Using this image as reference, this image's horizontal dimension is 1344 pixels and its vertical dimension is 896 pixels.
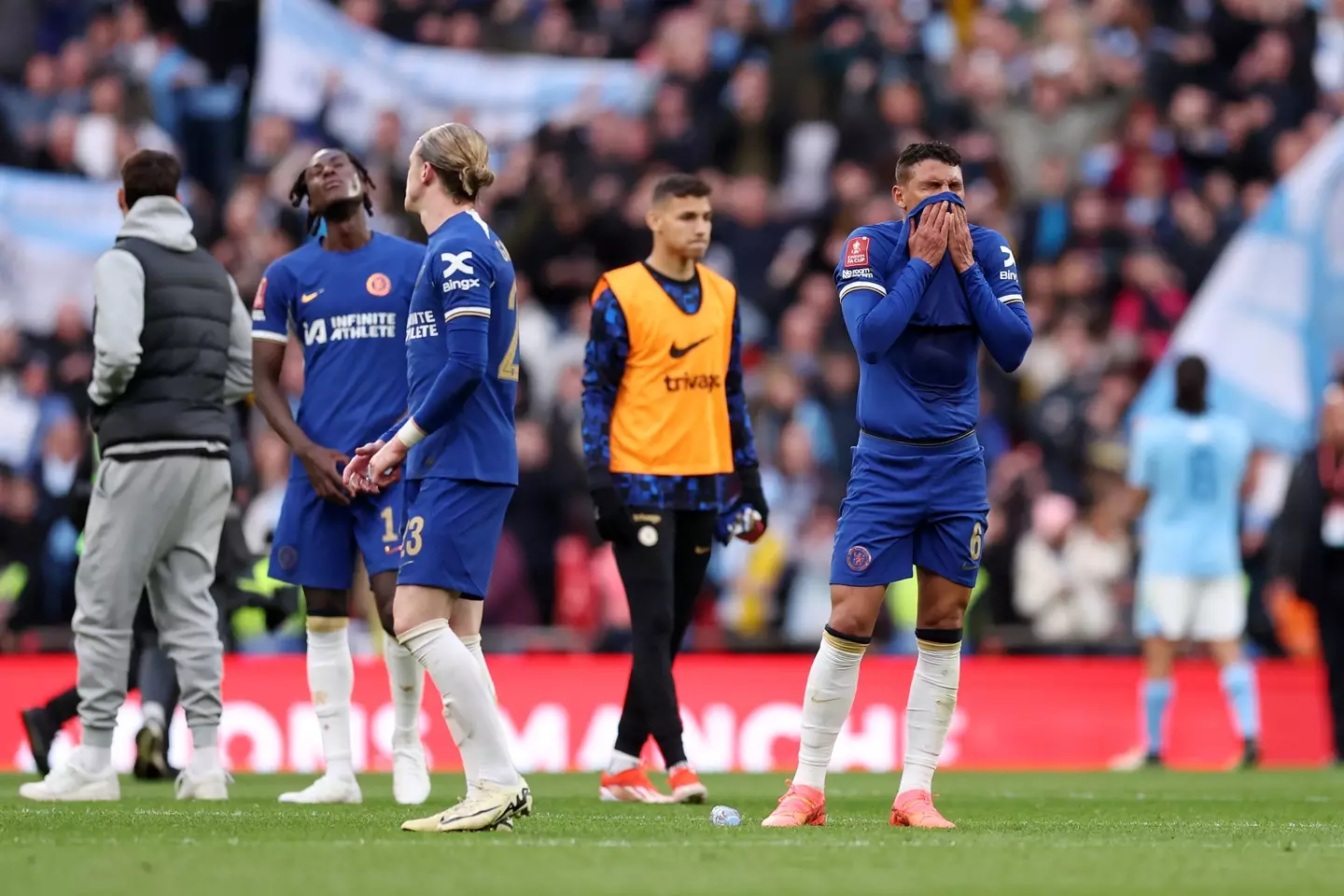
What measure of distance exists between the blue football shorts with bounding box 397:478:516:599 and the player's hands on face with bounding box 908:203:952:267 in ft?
5.75

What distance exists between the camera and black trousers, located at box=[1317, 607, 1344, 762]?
46.2 feet

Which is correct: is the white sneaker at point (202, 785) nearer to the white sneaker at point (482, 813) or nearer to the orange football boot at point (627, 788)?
the orange football boot at point (627, 788)

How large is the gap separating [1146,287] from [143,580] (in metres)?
11.3

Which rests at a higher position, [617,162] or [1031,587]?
[617,162]

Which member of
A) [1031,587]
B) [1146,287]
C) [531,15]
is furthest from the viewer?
[531,15]

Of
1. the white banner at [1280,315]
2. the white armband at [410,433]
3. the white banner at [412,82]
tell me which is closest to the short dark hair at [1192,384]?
the white banner at [1280,315]

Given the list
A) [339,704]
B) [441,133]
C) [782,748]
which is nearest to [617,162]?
[782,748]

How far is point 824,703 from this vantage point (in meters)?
7.86

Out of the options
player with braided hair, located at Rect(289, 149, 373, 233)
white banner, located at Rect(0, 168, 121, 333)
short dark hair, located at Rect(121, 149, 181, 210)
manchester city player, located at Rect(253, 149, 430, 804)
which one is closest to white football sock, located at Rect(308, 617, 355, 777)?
manchester city player, located at Rect(253, 149, 430, 804)

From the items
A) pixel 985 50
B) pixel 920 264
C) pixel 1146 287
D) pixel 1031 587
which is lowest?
pixel 1031 587

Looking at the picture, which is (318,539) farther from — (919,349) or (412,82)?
(412,82)

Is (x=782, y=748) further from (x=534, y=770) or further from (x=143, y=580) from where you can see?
(x=143, y=580)

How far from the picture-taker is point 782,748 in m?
14.2

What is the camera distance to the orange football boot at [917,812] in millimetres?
7867
